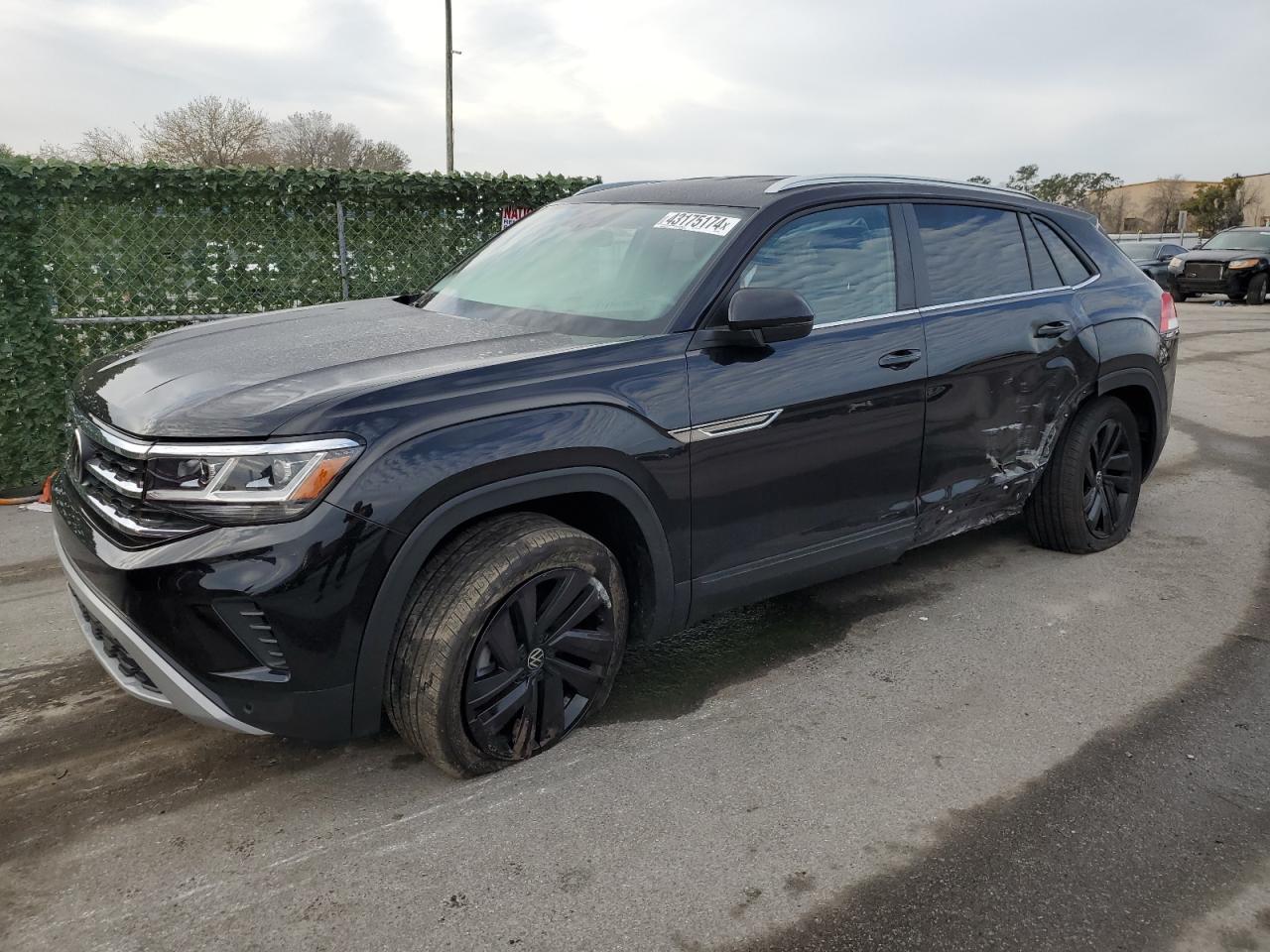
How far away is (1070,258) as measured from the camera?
4.61 m

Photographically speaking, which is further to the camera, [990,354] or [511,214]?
[511,214]

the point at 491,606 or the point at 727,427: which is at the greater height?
the point at 727,427

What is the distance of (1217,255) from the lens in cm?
2069

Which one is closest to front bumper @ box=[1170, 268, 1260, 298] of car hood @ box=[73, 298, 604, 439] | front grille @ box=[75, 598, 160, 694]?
car hood @ box=[73, 298, 604, 439]

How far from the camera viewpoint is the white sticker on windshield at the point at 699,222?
3.40 meters

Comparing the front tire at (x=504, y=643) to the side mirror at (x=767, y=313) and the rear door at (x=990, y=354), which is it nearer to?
the side mirror at (x=767, y=313)

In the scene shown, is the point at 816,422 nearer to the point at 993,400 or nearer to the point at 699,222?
the point at 699,222

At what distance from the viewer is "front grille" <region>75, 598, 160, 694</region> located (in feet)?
8.64

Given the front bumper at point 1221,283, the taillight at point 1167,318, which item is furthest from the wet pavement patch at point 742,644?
the front bumper at point 1221,283

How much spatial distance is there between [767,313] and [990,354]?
145 cm

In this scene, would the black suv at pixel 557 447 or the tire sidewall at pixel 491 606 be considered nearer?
the black suv at pixel 557 447

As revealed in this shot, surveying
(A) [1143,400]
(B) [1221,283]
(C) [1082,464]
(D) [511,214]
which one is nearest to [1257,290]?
(B) [1221,283]

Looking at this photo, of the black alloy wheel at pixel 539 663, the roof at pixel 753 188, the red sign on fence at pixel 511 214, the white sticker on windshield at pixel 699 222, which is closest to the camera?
the black alloy wheel at pixel 539 663

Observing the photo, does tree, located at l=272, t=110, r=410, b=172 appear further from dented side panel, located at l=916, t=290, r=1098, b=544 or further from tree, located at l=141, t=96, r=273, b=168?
dented side panel, located at l=916, t=290, r=1098, b=544
